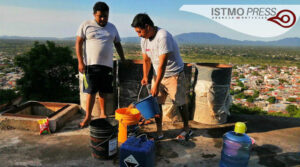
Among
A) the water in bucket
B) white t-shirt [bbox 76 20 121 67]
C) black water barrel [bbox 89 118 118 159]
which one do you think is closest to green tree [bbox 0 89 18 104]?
white t-shirt [bbox 76 20 121 67]

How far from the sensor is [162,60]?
9.27ft

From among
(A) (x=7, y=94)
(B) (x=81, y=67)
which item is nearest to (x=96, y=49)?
(B) (x=81, y=67)

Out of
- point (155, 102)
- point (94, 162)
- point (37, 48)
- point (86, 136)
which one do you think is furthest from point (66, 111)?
point (37, 48)

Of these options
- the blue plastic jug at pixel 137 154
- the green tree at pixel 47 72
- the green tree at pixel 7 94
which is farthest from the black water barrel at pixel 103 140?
the green tree at pixel 7 94

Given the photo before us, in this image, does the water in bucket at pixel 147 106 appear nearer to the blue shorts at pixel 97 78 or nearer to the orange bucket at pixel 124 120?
the orange bucket at pixel 124 120

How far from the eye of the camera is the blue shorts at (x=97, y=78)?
364cm

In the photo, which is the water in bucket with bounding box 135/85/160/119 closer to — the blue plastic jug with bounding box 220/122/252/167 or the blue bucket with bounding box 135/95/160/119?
the blue bucket with bounding box 135/95/160/119

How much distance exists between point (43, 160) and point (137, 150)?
140cm

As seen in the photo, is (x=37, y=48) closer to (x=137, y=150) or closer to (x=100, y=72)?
(x=100, y=72)

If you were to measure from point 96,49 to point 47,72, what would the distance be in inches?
123

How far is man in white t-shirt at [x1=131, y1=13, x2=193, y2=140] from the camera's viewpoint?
280 centimetres

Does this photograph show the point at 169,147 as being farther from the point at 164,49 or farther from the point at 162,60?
the point at 164,49

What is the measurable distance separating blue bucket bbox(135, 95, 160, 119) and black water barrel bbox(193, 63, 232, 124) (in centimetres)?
143

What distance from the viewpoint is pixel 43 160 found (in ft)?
8.95
